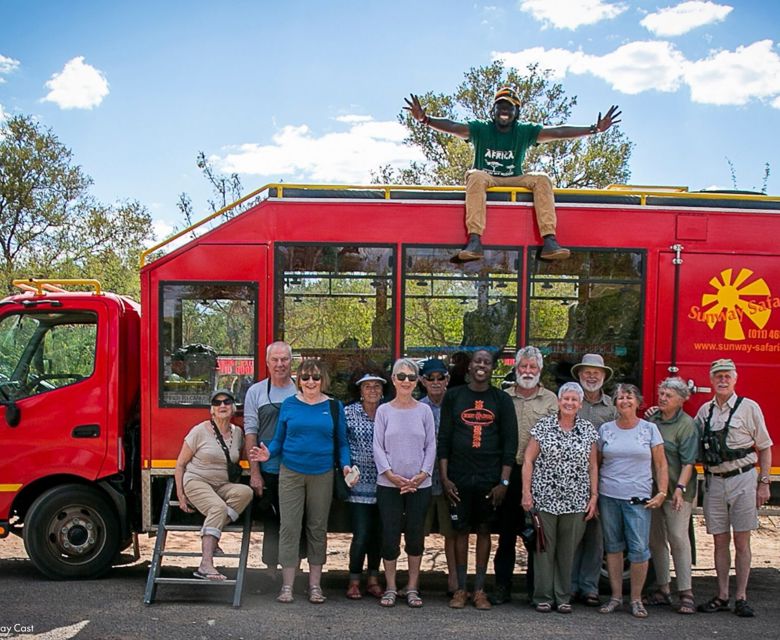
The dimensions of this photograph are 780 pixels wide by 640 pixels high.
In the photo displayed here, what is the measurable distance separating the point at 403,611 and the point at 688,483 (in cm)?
233

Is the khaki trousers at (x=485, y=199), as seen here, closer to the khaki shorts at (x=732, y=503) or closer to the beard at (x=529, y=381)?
the beard at (x=529, y=381)

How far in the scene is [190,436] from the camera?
19.1ft

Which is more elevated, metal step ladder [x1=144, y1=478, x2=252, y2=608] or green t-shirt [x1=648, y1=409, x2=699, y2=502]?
green t-shirt [x1=648, y1=409, x2=699, y2=502]

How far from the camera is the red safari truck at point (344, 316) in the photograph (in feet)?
20.1

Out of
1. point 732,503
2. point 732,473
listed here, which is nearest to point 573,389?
point 732,473

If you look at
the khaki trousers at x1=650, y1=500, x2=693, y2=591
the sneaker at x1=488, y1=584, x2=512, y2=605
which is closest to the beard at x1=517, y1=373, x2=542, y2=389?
the khaki trousers at x1=650, y1=500, x2=693, y2=591

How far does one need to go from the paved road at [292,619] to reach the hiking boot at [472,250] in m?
2.69

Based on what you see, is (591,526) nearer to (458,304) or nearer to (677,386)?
(677,386)

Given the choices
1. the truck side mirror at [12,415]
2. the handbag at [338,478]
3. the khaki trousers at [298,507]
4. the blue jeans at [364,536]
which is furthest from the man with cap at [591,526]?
the truck side mirror at [12,415]

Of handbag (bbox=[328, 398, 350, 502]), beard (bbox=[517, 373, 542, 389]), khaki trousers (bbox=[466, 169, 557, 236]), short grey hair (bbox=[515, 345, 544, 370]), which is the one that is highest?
khaki trousers (bbox=[466, 169, 557, 236])

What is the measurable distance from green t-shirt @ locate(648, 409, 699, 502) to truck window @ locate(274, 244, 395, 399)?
2.20 m

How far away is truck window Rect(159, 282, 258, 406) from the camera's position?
612cm

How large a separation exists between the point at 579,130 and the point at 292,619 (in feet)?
15.2

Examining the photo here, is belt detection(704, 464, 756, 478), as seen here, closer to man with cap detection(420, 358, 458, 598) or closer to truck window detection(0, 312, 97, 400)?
man with cap detection(420, 358, 458, 598)
